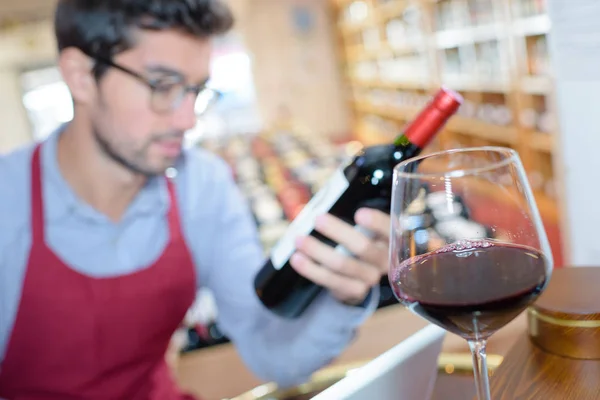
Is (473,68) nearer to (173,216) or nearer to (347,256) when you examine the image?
(173,216)

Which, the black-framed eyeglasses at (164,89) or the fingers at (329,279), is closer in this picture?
the fingers at (329,279)

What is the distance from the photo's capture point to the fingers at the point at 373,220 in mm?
837

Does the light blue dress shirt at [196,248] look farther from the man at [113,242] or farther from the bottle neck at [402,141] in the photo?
the bottle neck at [402,141]

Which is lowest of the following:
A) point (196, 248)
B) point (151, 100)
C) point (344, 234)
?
point (196, 248)

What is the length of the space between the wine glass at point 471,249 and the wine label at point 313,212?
0.89 ft

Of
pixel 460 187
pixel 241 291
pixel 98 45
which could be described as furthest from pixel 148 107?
pixel 460 187

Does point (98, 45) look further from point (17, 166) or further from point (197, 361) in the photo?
point (197, 361)

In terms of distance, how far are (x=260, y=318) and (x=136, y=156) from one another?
1.36ft

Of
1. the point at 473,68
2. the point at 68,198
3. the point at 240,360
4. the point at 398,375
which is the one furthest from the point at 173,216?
the point at 473,68

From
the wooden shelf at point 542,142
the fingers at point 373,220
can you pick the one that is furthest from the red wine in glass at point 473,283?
the wooden shelf at point 542,142

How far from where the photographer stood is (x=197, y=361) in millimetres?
1343

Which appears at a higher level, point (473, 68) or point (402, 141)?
point (402, 141)

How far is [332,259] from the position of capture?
2.89ft

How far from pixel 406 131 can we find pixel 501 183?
29 cm
